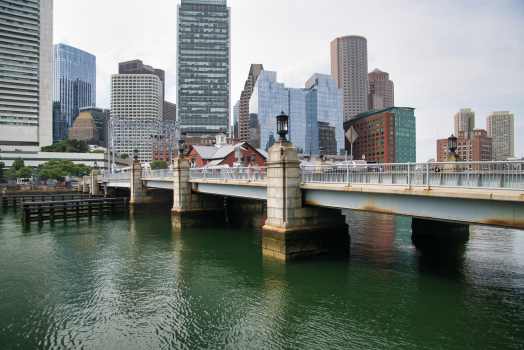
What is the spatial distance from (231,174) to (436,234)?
16.2 m

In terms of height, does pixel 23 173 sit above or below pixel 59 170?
below

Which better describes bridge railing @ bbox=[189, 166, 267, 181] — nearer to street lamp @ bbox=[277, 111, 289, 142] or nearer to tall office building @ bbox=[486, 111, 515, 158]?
street lamp @ bbox=[277, 111, 289, 142]

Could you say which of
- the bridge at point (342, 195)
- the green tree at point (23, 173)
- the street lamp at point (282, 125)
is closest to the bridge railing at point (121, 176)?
the bridge at point (342, 195)

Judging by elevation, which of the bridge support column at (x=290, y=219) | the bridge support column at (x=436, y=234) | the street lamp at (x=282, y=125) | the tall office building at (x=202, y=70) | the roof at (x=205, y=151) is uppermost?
the tall office building at (x=202, y=70)

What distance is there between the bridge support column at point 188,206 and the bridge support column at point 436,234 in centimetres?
1818

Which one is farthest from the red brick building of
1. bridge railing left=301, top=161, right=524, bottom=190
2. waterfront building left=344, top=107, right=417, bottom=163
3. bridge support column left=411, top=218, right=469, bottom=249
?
waterfront building left=344, top=107, right=417, bottom=163

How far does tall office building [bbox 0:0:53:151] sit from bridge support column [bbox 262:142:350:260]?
16100cm

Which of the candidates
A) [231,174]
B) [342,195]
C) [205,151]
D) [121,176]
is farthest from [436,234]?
[205,151]

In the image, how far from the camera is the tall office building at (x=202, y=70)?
17950cm

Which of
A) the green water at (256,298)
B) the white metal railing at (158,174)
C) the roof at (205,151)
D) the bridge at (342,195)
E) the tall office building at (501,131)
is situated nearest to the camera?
the green water at (256,298)

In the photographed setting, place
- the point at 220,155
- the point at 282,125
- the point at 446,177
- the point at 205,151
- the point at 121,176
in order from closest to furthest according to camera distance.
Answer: the point at 446,177, the point at 282,125, the point at 121,176, the point at 220,155, the point at 205,151

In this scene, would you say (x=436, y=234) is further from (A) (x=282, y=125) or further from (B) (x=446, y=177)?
(A) (x=282, y=125)

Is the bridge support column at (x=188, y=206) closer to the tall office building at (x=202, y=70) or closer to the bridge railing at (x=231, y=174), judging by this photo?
the bridge railing at (x=231, y=174)

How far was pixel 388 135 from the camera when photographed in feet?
409
